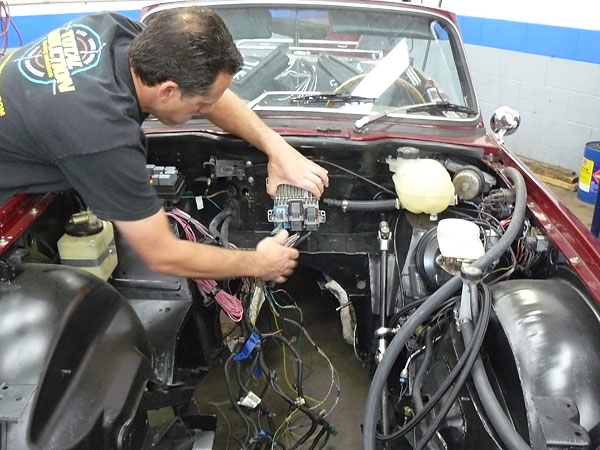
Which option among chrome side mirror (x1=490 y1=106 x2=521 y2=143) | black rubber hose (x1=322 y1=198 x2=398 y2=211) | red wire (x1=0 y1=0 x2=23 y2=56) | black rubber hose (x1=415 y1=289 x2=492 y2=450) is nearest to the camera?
black rubber hose (x1=415 y1=289 x2=492 y2=450)

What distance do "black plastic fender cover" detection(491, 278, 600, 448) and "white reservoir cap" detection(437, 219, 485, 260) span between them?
10.6 inches

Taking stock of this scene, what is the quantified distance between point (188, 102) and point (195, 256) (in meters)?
0.44

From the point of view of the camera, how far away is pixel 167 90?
5.16 ft

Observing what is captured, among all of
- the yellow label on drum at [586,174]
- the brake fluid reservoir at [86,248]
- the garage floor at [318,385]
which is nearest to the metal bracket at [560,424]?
the garage floor at [318,385]

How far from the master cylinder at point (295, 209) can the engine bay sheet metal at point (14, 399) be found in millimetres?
1014

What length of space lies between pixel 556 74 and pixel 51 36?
4.44 meters

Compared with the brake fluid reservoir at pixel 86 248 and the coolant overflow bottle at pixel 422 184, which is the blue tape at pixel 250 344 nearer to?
the brake fluid reservoir at pixel 86 248

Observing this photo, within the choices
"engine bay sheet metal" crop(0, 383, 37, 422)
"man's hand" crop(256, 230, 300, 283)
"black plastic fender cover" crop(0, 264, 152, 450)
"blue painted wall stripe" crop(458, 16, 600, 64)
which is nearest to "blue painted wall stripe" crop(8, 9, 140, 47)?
"blue painted wall stripe" crop(458, 16, 600, 64)

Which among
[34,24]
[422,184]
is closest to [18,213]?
[422,184]

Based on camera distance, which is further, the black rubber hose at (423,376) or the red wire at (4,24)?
the red wire at (4,24)

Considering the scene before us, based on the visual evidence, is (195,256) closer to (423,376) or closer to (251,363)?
(251,363)

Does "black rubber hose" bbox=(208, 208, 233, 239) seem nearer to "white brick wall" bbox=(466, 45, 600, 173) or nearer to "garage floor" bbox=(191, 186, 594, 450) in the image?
"garage floor" bbox=(191, 186, 594, 450)

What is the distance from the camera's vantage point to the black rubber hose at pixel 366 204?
210cm

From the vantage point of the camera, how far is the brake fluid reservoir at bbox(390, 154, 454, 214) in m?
1.96
